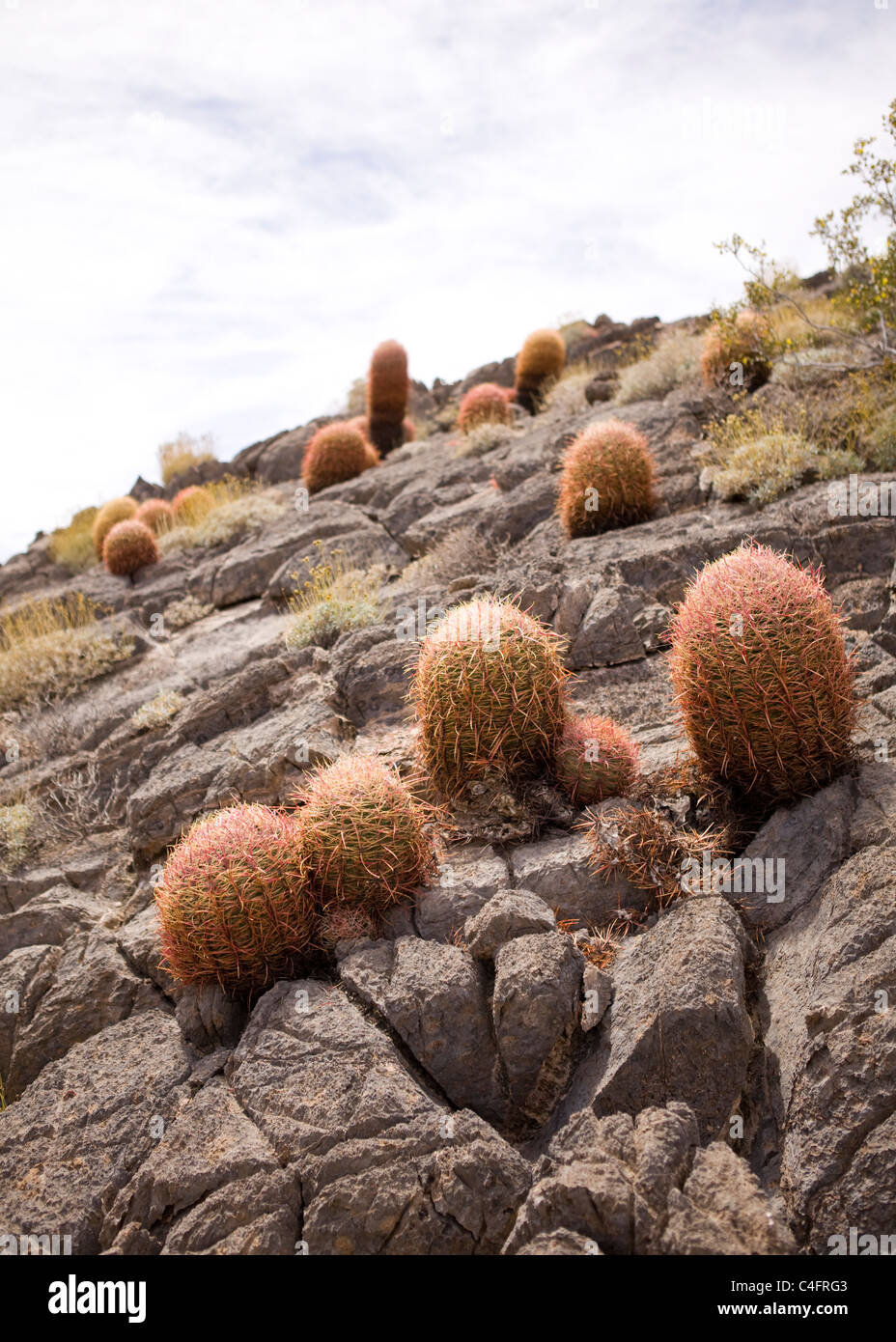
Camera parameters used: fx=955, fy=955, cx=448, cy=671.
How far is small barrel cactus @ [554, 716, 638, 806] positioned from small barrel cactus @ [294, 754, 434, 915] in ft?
3.41

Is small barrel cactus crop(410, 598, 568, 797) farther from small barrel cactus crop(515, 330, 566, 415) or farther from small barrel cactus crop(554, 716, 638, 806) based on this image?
small barrel cactus crop(515, 330, 566, 415)

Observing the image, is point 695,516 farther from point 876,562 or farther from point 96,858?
point 96,858

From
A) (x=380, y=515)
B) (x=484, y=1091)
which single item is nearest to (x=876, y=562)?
(x=484, y=1091)

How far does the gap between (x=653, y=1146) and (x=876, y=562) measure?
212 inches

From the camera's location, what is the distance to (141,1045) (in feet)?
18.1

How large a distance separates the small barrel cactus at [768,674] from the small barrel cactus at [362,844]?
1.85 m

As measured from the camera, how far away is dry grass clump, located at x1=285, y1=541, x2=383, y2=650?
32.1 feet

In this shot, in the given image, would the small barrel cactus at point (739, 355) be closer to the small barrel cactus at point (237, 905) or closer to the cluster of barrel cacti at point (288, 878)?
the cluster of barrel cacti at point (288, 878)

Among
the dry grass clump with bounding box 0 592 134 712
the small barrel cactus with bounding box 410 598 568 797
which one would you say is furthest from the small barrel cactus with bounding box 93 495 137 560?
the small barrel cactus with bounding box 410 598 568 797

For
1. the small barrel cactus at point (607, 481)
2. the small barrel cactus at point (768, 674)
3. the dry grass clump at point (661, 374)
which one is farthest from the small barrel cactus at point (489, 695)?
the dry grass clump at point (661, 374)

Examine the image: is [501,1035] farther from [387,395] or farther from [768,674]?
[387,395]

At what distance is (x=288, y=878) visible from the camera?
18.1 feet

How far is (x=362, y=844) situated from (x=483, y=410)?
42.9 feet

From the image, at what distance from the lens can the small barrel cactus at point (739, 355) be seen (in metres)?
12.7
